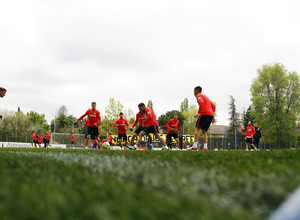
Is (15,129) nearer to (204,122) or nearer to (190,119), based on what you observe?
(190,119)

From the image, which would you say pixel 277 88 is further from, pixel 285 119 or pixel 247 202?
pixel 247 202

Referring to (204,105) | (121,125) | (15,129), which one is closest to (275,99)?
(121,125)

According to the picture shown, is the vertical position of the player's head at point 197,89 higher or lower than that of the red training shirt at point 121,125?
higher

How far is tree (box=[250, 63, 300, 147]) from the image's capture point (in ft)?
149

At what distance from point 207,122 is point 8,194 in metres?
8.73

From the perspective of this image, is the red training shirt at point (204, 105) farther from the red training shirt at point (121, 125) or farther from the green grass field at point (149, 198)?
the green grass field at point (149, 198)

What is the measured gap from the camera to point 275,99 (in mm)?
47094

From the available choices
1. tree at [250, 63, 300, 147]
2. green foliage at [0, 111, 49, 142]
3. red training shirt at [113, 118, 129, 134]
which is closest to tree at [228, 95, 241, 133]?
tree at [250, 63, 300, 147]

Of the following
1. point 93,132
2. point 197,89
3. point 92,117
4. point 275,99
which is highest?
point 275,99

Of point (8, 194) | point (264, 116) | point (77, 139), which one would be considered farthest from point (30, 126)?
point (8, 194)

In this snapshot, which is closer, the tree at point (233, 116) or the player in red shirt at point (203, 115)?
the player in red shirt at point (203, 115)

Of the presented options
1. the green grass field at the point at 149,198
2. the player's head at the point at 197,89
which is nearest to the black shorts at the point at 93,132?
the player's head at the point at 197,89

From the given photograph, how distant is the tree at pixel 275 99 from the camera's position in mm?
45281

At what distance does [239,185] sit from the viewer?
5.93ft
